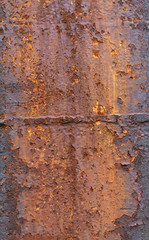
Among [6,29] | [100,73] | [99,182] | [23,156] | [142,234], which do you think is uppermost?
[6,29]

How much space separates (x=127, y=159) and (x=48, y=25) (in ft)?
2.18

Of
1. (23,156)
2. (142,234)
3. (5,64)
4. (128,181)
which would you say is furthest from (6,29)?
(142,234)

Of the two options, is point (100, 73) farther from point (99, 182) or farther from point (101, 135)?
point (99, 182)

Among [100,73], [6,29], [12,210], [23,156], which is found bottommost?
[12,210]

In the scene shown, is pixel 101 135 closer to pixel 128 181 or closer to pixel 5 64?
pixel 128 181

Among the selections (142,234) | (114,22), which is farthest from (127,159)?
(114,22)

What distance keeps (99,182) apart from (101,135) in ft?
0.65

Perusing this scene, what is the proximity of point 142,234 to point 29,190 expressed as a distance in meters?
0.53

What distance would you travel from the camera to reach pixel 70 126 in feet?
A: 3.85

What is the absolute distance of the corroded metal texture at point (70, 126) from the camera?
3.76ft

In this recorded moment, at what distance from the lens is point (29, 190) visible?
3.76ft

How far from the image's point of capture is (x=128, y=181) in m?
1.19

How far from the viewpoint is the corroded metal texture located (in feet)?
3.76

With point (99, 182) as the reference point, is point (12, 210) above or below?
below
